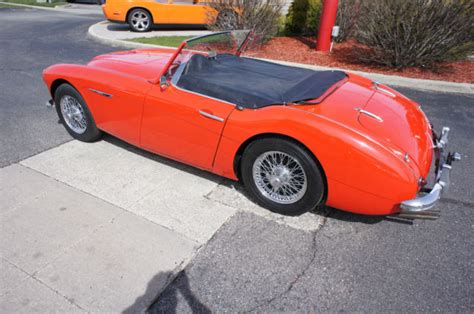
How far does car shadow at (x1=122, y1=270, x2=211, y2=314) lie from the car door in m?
1.12

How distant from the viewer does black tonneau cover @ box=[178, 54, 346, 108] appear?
2.69 metres

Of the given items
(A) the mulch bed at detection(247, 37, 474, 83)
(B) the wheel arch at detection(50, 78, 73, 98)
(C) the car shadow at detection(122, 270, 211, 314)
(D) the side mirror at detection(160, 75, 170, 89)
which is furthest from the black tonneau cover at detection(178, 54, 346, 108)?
(A) the mulch bed at detection(247, 37, 474, 83)

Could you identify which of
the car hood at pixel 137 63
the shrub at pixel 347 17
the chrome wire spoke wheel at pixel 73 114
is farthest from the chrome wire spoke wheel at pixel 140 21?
the chrome wire spoke wheel at pixel 73 114

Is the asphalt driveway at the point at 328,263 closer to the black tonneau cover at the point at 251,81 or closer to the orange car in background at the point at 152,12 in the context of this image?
the black tonneau cover at the point at 251,81

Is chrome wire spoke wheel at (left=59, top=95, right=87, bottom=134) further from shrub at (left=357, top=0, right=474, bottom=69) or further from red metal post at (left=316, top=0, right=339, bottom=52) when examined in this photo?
red metal post at (left=316, top=0, right=339, bottom=52)

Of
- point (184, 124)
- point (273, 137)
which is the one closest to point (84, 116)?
point (184, 124)

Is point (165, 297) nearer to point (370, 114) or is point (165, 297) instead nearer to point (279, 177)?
point (279, 177)

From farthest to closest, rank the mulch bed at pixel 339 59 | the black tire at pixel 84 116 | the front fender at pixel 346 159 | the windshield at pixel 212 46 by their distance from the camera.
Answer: the mulch bed at pixel 339 59 < the black tire at pixel 84 116 < the windshield at pixel 212 46 < the front fender at pixel 346 159

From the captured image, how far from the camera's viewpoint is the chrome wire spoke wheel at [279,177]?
260 centimetres

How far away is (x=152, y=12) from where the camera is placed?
1020 cm

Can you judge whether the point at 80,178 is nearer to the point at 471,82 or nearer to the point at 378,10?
the point at 378,10

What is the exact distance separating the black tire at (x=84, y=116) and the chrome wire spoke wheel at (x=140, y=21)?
7.47 meters

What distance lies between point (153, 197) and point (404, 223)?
2313 mm

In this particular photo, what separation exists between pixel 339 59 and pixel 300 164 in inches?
238
